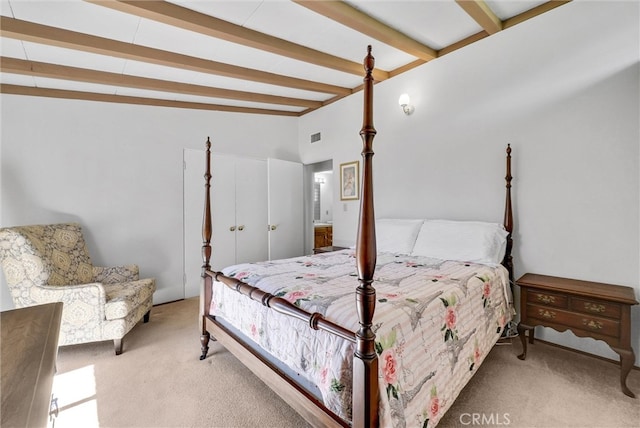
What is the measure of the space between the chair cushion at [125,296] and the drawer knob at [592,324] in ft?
11.6

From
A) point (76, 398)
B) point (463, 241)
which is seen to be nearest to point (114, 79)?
point (76, 398)

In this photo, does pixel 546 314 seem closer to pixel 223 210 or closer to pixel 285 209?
pixel 285 209

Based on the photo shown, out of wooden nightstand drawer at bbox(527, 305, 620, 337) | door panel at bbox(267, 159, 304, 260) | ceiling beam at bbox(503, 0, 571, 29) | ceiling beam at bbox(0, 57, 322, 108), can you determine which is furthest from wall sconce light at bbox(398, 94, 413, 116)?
wooden nightstand drawer at bbox(527, 305, 620, 337)

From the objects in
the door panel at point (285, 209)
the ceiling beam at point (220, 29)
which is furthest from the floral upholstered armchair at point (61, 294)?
the door panel at point (285, 209)

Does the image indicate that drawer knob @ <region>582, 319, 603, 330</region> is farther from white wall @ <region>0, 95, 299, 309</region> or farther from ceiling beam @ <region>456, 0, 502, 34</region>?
white wall @ <region>0, 95, 299, 309</region>

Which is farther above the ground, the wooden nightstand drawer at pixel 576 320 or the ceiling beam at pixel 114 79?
the ceiling beam at pixel 114 79

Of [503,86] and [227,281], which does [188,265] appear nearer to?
[227,281]

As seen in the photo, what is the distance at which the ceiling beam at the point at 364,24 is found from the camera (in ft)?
7.02

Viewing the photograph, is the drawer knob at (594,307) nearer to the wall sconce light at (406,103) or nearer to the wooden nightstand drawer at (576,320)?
the wooden nightstand drawer at (576,320)

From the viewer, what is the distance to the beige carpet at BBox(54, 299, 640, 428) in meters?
1.70

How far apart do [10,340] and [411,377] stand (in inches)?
62.2

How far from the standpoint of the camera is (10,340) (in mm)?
1023
